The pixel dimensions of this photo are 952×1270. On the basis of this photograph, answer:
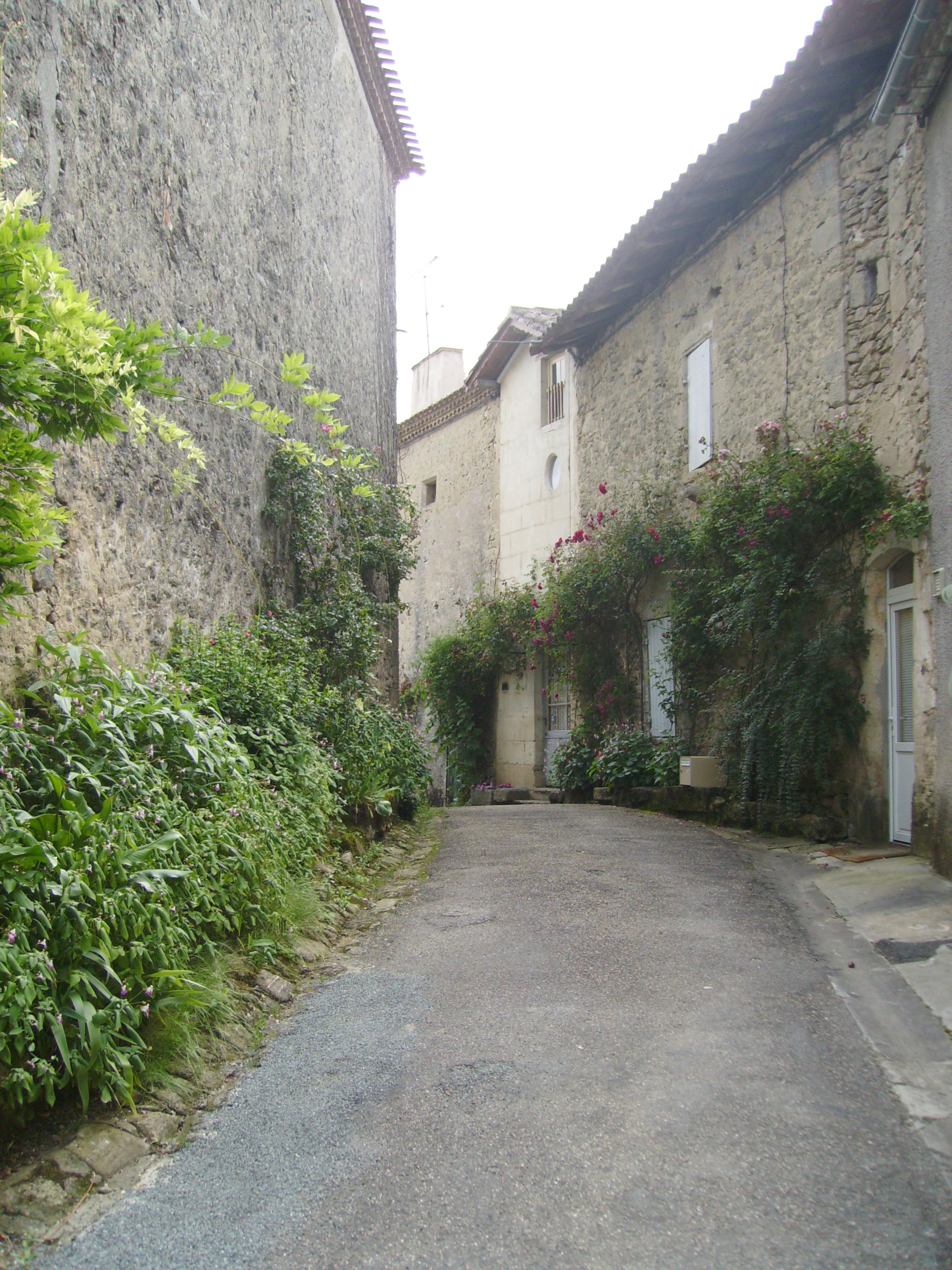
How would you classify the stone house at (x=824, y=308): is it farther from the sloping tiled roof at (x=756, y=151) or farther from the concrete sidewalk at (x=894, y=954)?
the concrete sidewalk at (x=894, y=954)

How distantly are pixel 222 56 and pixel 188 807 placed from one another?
5.44 meters

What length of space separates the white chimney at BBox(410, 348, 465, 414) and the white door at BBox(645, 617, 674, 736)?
11.8 metres

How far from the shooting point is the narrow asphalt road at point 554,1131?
81.2 inches

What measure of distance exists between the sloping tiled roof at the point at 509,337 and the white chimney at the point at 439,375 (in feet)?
15.8

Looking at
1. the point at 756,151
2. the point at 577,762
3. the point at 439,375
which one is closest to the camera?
the point at 756,151

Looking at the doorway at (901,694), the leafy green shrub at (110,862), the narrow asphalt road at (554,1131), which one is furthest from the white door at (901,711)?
the leafy green shrub at (110,862)

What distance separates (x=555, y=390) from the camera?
1447cm

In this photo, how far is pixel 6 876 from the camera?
242cm

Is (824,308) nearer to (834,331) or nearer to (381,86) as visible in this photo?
(834,331)

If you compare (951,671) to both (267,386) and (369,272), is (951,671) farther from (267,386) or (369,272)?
(369,272)

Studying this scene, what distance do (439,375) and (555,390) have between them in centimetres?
753

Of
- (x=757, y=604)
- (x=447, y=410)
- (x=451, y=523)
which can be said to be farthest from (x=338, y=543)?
(x=447, y=410)

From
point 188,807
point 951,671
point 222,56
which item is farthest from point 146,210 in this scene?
point 951,671

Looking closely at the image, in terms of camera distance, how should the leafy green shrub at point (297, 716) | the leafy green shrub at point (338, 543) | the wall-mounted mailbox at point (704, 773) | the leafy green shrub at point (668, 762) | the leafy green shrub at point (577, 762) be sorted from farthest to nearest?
the leafy green shrub at point (577, 762), the leafy green shrub at point (668, 762), the wall-mounted mailbox at point (704, 773), the leafy green shrub at point (338, 543), the leafy green shrub at point (297, 716)
